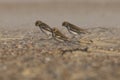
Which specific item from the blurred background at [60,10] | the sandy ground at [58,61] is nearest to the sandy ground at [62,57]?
the sandy ground at [58,61]

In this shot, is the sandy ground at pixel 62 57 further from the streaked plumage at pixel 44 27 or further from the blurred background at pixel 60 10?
the blurred background at pixel 60 10

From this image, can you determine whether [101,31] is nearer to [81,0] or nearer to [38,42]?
[38,42]

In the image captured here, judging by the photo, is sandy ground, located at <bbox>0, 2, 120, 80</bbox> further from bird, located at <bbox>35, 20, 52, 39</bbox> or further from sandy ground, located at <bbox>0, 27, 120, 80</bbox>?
bird, located at <bbox>35, 20, 52, 39</bbox>

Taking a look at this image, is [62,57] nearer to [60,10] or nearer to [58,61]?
[58,61]

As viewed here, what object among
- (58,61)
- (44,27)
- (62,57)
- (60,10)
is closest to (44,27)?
(44,27)

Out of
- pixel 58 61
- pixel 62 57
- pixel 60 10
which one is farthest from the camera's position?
pixel 60 10

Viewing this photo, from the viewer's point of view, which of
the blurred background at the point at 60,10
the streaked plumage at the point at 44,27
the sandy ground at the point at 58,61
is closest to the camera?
the sandy ground at the point at 58,61

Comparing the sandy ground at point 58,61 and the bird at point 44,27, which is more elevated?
the bird at point 44,27

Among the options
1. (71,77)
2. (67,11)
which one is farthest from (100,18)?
(71,77)
